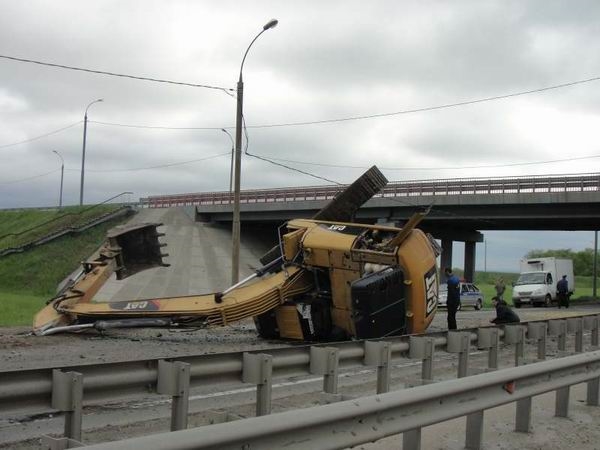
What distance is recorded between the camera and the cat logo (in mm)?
12156

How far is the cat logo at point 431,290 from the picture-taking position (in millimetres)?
12156

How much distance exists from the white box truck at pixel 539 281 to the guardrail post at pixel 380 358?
3683 cm

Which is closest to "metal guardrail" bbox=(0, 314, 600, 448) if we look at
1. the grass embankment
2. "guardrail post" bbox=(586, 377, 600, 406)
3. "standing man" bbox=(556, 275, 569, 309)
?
"guardrail post" bbox=(586, 377, 600, 406)

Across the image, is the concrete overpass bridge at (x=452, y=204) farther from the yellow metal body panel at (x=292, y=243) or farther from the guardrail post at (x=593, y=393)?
the guardrail post at (x=593, y=393)

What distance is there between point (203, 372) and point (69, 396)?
1.13m

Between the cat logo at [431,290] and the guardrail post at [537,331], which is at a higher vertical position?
the cat logo at [431,290]

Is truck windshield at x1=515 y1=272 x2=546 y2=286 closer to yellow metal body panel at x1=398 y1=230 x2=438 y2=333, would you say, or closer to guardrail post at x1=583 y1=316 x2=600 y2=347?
guardrail post at x1=583 y1=316 x2=600 y2=347

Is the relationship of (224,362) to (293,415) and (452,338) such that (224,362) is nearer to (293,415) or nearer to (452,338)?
(293,415)

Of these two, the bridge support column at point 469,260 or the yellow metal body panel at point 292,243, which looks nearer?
the yellow metal body panel at point 292,243

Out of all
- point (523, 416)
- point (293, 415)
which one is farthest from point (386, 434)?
point (523, 416)

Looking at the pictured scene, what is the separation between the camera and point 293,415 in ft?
12.3

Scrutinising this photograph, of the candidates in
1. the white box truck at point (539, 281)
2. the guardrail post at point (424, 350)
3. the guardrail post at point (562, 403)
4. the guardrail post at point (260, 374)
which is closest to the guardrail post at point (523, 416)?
the guardrail post at point (562, 403)

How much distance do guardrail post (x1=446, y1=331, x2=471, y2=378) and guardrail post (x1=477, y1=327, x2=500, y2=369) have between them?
49 centimetres

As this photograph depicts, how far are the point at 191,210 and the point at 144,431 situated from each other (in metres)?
46.9
